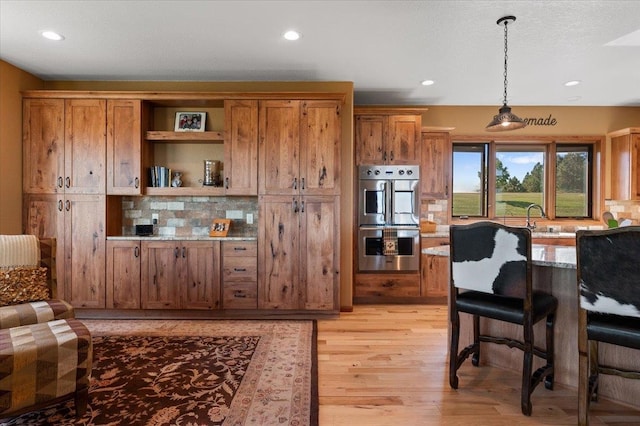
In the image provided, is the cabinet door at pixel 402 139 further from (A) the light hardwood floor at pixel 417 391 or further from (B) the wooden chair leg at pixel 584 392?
(B) the wooden chair leg at pixel 584 392

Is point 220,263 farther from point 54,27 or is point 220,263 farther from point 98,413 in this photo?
point 54,27

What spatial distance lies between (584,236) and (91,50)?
167 inches

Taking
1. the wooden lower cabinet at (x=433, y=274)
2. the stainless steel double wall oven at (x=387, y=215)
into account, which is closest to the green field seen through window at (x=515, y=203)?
the wooden lower cabinet at (x=433, y=274)

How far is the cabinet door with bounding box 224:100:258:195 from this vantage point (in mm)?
3691

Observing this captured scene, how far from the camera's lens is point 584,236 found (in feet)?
5.54

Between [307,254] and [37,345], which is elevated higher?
[307,254]

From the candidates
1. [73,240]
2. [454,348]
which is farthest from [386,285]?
[73,240]

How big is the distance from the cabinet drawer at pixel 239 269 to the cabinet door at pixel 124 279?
0.96 metres

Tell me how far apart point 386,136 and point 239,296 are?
8.84 feet

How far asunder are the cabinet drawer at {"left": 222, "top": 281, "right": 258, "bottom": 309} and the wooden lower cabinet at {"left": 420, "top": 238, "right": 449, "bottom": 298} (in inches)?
86.8

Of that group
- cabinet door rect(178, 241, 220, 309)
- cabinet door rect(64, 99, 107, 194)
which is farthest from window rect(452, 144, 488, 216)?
cabinet door rect(64, 99, 107, 194)

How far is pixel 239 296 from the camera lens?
3.65 m

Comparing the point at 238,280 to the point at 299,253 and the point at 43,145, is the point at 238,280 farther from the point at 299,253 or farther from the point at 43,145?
the point at 43,145

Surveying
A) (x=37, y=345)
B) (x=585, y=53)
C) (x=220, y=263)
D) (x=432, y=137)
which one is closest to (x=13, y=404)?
(x=37, y=345)
